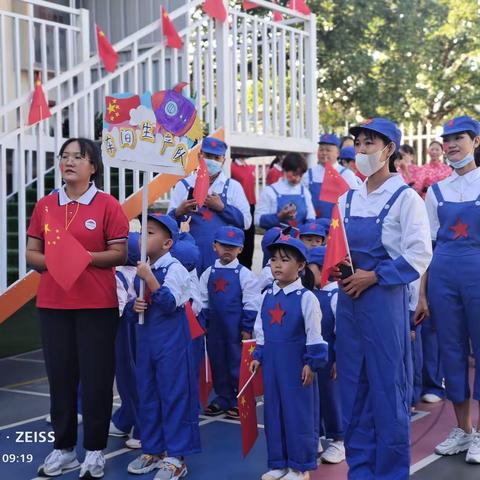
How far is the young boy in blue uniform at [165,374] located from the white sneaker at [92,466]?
184 millimetres

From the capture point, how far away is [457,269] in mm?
4809

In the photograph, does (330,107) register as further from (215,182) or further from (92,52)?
(215,182)

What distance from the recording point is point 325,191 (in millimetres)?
5656

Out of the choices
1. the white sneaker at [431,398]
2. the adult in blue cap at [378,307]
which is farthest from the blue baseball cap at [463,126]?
the white sneaker at [431,398]

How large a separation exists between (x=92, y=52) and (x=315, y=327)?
7443 millimetres

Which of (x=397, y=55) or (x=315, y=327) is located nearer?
(x=315, y=327)

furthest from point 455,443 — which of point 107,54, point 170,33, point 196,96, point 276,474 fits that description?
point 107,54

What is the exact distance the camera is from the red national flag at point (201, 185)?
5.70m

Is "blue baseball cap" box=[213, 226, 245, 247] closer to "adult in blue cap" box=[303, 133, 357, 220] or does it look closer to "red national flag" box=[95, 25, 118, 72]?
"adult in blue cap" box=[303, 133, 357, 220]

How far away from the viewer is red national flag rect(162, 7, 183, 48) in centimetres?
748

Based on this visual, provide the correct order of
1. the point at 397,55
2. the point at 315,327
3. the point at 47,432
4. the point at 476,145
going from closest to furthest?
the point at 315,327, the point at 476,145, the point at 47,432, the point at 397,55

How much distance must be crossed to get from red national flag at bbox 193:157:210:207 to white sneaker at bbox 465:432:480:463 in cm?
232

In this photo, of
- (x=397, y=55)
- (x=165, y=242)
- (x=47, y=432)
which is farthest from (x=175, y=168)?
(x=397, y=55)

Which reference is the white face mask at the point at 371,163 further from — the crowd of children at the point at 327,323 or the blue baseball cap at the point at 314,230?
the blue baseball cap at the point at 314,230
